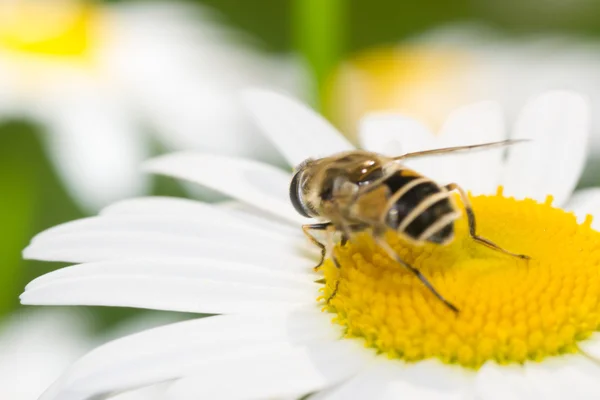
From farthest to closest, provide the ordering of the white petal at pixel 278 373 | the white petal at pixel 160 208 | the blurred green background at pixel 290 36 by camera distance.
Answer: the blurred green background at pixel 290 36
the white petal at pixel 160 208
the white petal at pixel 278 373

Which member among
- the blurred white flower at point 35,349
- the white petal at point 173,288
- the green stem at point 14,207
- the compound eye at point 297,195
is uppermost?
the compound eye at point 297,195

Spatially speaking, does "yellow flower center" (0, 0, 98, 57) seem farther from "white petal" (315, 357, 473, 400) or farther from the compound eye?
"white petal" (315, 357, 473, 400)

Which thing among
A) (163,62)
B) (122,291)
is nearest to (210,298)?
(122,291)

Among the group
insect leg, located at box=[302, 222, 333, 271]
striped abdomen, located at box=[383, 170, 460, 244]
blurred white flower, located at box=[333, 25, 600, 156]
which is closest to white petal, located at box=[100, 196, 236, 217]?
insect leg, located at box=[302, 222, 333, 271]

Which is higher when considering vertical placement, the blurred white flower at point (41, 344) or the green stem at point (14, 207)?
the green stem at point (14, 207)

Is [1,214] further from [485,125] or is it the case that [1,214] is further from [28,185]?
[485,125]

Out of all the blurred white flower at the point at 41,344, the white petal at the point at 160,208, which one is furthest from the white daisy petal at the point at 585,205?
the blurred white flower at the point at 41,344

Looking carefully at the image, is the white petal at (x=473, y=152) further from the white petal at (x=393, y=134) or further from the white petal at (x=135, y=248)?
the white petal at (x=135, y=248)

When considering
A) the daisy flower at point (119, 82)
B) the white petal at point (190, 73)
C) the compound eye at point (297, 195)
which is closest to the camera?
the compound eye at point (297, 195)
